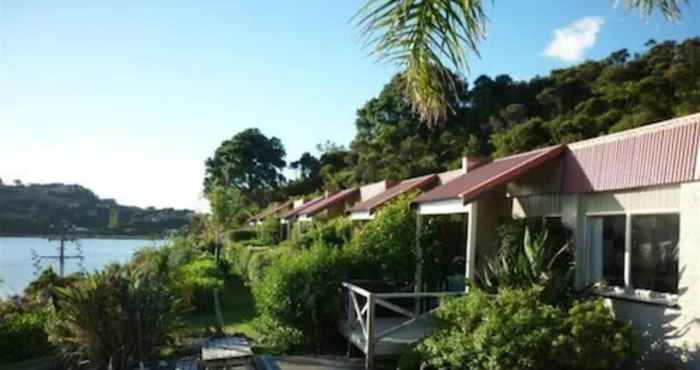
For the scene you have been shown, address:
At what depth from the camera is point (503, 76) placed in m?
65.9

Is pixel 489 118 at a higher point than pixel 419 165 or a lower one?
Answer: higher

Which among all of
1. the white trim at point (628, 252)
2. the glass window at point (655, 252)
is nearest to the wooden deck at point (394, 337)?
the white trim at point (628, 252)

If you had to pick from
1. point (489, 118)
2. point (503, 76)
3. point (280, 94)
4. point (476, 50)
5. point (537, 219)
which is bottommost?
point (537, 219)

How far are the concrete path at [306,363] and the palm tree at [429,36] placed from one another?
6956mm

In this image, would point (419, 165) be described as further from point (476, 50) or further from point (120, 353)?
point (476, 50)

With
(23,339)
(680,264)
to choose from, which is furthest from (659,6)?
(23,339)

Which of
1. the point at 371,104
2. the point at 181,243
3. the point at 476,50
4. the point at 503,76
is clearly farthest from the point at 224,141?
the point at 476,50

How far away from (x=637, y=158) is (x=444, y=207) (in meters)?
4.57

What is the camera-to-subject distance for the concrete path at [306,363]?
448 inches

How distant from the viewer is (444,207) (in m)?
13.7

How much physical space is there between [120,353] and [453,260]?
8.12 meters

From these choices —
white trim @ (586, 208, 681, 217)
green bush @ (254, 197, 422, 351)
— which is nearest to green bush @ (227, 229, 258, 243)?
green bush @ (254, 197, 422, 351)

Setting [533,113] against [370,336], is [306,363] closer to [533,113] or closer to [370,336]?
[370,336]

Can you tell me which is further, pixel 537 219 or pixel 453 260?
pixel 453 260
